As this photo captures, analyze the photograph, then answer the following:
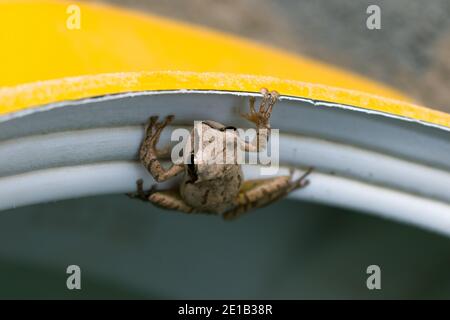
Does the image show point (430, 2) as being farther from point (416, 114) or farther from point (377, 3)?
point (416, 114)

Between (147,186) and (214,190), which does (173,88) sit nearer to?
(147,186)

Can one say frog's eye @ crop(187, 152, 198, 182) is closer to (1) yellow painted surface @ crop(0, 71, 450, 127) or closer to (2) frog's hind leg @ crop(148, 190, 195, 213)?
(2) frog's hind leg @ crop(148, 190, 195, 213)

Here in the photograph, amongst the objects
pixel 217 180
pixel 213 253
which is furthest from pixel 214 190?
pixel 213 253

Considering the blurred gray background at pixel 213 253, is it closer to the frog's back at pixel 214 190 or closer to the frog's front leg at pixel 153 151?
the frog's back at pixel 214 190

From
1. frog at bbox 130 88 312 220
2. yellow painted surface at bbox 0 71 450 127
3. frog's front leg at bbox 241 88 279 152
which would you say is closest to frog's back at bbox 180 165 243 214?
frog at bbox 130 88 312 220

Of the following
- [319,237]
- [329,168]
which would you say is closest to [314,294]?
[319,237]

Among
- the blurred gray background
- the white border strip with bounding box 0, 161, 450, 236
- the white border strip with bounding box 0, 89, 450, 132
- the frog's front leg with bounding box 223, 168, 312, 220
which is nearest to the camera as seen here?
the white border strip with bounding box 0, 89, 450, 132

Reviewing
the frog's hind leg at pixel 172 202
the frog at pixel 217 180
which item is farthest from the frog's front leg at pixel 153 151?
the frog's hind leg at pixel 172 202
